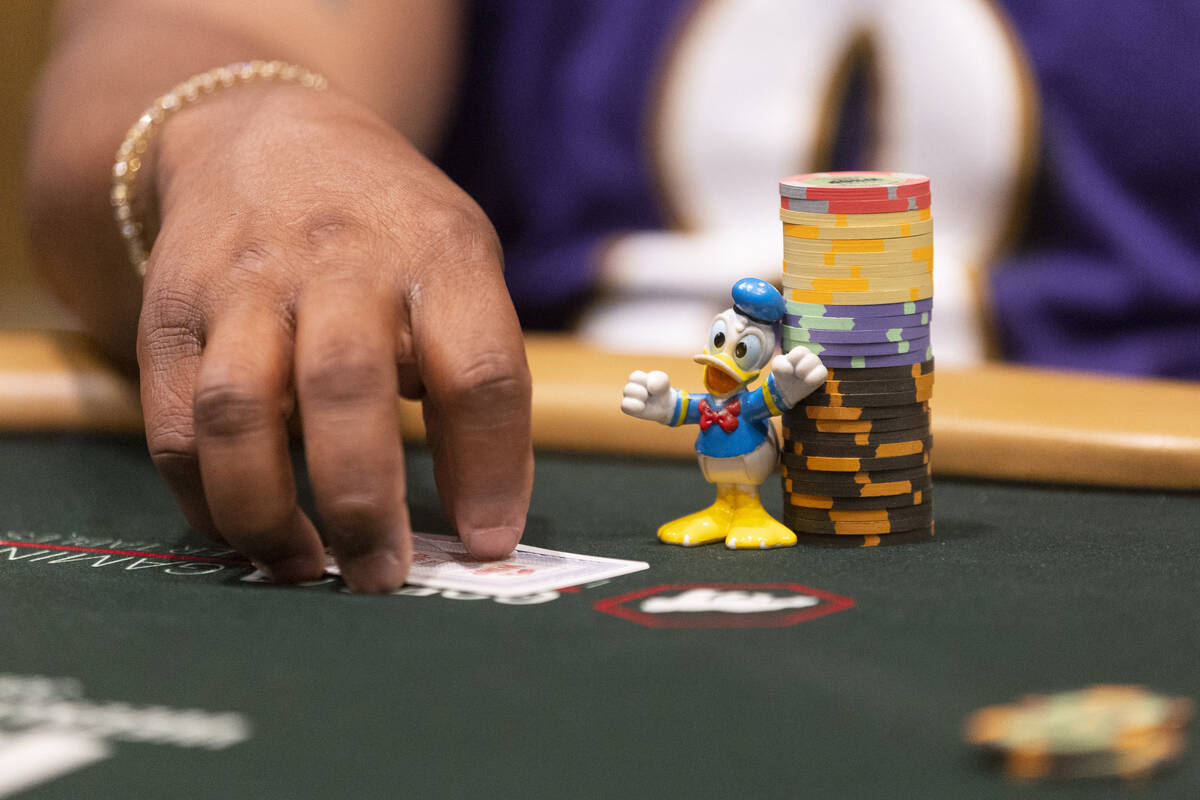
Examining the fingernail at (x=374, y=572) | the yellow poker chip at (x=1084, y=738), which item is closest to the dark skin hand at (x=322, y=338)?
the fingernail at (x=374, y=572)

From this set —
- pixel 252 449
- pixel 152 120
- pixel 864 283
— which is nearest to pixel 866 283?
pixel 864 283

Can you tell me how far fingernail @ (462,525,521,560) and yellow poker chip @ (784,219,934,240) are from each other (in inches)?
9.9

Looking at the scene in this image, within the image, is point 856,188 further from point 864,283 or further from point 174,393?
point 174,393

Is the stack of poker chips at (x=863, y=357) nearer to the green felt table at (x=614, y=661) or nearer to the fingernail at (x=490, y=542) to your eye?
the green felt table at (x=614, y=661)

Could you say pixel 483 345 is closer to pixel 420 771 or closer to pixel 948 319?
pixel 420 771

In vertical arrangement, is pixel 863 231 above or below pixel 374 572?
above

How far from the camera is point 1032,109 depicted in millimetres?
1404

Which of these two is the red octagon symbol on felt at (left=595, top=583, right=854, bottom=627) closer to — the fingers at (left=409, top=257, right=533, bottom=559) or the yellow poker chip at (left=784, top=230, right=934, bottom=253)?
the fingers at (left=409, top=257, right=533, bottom=559)

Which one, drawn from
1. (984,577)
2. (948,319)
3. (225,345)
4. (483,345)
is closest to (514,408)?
(483,345)

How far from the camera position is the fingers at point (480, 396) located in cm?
78

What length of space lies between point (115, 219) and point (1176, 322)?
97 cm

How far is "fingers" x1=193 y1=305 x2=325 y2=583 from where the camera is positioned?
2.43 feet

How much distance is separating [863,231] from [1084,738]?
0.41 m

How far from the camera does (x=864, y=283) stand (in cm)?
86
